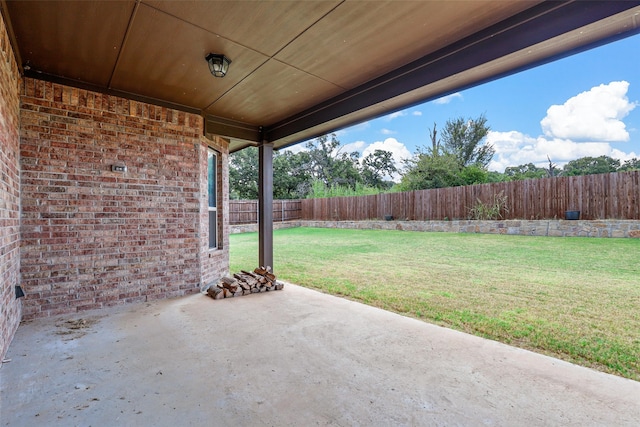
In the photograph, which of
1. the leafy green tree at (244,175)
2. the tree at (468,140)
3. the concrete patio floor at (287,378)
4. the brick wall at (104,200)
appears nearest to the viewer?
the concrete patio floor at (287,378)

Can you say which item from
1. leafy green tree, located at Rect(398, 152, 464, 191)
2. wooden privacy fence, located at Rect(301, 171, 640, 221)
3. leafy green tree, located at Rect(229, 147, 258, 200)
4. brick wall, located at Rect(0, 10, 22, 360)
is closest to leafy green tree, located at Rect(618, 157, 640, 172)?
leafy green tree, located at Rect(398, 152, 464, 191)

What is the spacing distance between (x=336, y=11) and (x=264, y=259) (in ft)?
13.1

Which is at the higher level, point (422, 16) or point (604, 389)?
point (422, 16)

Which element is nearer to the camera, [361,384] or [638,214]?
[361,384]

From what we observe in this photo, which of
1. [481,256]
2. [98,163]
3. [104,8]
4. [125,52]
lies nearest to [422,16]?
[104,8]

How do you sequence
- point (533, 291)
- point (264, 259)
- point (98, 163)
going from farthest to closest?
point (264, 259)
point (533, 291)
point (98, 163)

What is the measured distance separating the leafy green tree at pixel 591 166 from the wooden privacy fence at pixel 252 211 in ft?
53.0

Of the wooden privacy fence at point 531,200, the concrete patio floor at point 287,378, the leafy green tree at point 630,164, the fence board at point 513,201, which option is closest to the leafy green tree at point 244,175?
the fence board at point 513,201

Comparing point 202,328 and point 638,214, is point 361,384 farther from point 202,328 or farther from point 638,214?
point 638,214

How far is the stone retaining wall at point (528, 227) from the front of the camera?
736 centimetres

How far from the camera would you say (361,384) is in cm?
201

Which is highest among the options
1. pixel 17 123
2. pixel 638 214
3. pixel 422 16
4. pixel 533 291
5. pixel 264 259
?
pixel 422 16

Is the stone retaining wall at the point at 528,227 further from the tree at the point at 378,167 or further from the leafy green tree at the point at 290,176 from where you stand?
the tree at the point at 378,167

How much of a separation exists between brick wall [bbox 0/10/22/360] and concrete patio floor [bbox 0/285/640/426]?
0.27 metres
